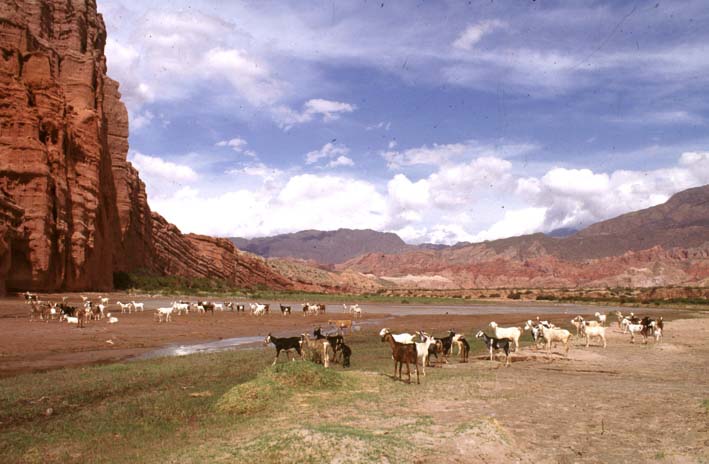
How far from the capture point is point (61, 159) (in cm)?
5203

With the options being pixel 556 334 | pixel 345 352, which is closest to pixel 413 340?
pixel 345 352

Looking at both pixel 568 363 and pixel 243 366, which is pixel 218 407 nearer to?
pixel 243 366

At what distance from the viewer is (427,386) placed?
13.9 m

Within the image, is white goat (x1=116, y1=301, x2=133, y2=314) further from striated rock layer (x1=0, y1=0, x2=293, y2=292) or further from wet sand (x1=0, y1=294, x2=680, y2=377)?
striated rock layer (x1=0, y1=0, x2=293, y2=292)

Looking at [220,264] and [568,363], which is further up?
[220,264]

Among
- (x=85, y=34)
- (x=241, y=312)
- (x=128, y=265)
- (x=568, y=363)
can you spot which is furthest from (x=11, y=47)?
(x=568, y=363)

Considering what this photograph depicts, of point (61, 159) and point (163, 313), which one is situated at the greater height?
point (61, 159)

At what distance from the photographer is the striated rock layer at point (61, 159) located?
46.1 metres

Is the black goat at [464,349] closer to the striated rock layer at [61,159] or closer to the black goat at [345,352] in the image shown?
the black goat at [345,352]

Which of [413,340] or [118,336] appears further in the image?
[118,336]

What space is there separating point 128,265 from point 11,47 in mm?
31344

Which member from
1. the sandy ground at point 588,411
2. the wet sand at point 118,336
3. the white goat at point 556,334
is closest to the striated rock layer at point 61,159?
the wet sand at point 118,336

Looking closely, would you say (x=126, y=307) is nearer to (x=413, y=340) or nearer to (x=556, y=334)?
(x=413, y=340)

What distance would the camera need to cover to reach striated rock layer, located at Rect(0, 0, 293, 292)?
46.1 m
